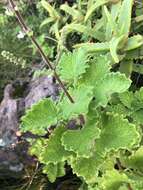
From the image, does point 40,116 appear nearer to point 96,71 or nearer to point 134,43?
point 96,71

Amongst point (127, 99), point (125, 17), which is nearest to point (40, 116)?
point (127, 99)

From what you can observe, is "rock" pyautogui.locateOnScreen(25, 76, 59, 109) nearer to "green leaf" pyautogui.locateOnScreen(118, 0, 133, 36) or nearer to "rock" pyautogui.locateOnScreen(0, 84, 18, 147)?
"rock" pyautogui.locateOnScreen(0, 84, 18, 147)

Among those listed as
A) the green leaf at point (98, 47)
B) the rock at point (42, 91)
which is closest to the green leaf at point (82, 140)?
the green leaf at point (98, 47)

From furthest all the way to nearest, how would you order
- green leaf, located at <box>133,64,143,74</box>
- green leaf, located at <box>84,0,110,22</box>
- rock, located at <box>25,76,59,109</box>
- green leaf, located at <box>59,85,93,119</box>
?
rock, located at <box>25,76,59,109</box> → green leaf, located at <box>84,0,110,22</box> → green leaf, located at <box>133,64,143,74</box> → green leaf, located at <box>59,85,93,119</box>

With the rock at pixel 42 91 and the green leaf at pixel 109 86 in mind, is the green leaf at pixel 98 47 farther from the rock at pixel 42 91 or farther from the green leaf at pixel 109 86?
the green leaf at pixel 109 86

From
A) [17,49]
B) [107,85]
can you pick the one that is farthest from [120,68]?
[17,49]

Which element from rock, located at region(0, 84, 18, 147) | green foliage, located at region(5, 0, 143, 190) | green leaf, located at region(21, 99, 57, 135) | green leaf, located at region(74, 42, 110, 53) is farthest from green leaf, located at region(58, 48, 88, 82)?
rock, located at region(0, 84, 18, 147)

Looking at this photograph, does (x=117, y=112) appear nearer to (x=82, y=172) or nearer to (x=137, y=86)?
(x=82, y=172)
